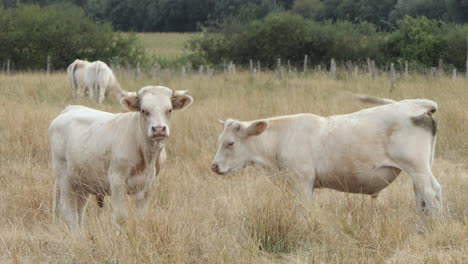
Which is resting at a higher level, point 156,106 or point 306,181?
point 156,106

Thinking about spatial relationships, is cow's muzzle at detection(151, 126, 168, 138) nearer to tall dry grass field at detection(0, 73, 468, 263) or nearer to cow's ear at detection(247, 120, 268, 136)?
tall dry grass field at detection(0, 73, 468, 263)

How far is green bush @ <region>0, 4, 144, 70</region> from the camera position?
3619 cm

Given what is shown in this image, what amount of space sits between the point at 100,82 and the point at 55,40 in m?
17.8

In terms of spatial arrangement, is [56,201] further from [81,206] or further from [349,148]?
[349,148]

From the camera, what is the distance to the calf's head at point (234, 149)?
7.06 m

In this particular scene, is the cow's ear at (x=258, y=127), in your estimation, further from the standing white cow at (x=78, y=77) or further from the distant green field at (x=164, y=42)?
the distant green field at (x=164, y=42)

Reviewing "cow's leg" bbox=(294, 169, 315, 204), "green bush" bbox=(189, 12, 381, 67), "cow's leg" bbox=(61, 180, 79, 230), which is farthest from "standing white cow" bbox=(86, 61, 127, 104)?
→ "green bush" bbox=(189, 12, 381, 67)

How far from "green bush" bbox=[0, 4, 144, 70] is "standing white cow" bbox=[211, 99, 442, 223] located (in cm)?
3040

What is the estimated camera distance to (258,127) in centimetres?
696

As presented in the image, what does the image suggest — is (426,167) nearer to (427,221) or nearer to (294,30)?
(427,221)

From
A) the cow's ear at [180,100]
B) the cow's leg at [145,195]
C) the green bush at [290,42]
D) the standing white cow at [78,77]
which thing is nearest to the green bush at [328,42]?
the green bush at [290,42]

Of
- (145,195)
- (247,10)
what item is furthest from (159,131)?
(247,10)

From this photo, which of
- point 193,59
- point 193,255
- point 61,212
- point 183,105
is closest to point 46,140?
point 61,212

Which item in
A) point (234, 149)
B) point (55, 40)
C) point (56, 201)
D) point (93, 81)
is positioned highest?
point (234, 149)
